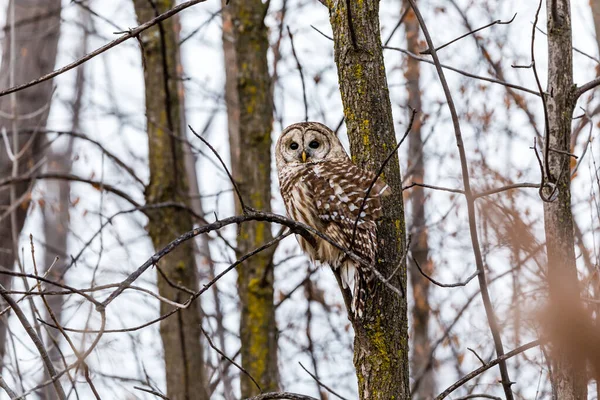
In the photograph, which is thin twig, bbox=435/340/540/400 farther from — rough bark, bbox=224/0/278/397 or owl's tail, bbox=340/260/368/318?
rough bark, bbox=224/0/278/397

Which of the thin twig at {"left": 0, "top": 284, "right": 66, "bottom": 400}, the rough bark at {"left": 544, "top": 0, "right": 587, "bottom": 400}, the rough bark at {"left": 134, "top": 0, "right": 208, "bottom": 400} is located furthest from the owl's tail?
the rough bark at {"left": 134, "top": 0, "right": 208, "bottom": 400}

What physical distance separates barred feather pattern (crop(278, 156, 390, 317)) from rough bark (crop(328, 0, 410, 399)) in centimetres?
6

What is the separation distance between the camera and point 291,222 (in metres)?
2.82

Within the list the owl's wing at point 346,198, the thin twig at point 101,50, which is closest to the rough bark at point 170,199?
the owl's wing at point 346,198

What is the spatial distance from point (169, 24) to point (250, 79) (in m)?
0.93

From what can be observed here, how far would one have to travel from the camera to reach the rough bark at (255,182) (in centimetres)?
549

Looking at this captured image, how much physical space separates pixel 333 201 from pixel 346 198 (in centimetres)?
11

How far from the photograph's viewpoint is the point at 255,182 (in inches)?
224

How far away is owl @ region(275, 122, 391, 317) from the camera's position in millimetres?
3307

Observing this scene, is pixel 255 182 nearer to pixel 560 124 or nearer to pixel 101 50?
pixel 560 124

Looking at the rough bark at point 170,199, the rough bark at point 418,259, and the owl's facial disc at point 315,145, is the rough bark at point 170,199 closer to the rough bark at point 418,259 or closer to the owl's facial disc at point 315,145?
the owl's facial disc at point 315,145

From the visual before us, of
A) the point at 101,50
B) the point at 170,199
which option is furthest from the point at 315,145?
the point at 101,50

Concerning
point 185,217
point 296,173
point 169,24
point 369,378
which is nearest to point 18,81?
point 169,24

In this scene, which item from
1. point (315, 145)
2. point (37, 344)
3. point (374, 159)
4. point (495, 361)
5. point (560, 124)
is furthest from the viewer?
point (315, 145)
